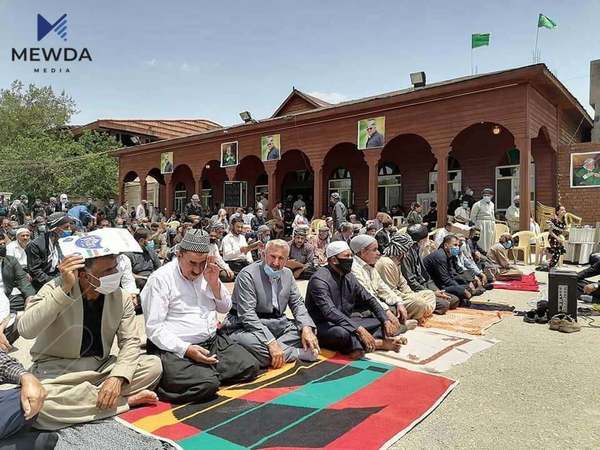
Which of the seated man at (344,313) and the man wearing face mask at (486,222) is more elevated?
the man wearing face mask at (486,222)

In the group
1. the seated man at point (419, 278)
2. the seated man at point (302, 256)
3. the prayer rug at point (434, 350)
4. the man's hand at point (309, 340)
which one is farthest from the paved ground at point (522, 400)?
the seated man at point (302, 256)

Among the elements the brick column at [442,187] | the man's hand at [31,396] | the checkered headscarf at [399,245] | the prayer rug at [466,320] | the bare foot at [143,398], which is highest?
the brick column at [442,187]

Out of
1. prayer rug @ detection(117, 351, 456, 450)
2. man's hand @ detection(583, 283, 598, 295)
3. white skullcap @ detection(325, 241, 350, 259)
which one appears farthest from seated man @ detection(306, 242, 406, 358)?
man's hand @ detection(583, 283, 598, 295)

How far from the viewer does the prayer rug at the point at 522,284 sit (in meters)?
7.65

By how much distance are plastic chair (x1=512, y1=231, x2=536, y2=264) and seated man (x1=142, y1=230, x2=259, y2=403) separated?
8876mm

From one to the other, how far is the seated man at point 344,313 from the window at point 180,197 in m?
19.3

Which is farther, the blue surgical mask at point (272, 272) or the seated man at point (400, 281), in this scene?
the seated man at point (400, 281)

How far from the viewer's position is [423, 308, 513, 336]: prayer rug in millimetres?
4977

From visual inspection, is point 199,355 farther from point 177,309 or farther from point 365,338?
point 365,338

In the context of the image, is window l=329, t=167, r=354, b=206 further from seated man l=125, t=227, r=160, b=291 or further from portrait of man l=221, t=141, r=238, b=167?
seated man l=125, t=227, r=160, b=291

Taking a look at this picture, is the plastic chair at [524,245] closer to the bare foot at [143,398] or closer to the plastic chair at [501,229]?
the plastic chair at [501,229]

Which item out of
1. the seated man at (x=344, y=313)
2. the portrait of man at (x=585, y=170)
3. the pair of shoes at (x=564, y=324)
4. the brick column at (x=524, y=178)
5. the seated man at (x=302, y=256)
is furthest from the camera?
the portrait of man at (x=585, y=170)

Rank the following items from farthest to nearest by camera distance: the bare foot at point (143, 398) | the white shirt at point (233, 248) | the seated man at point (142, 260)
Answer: the white shirt at point (233, 248), the seated man at point (142, 260), the bare foot at point (143, 398)

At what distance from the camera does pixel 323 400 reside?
2.97 m
